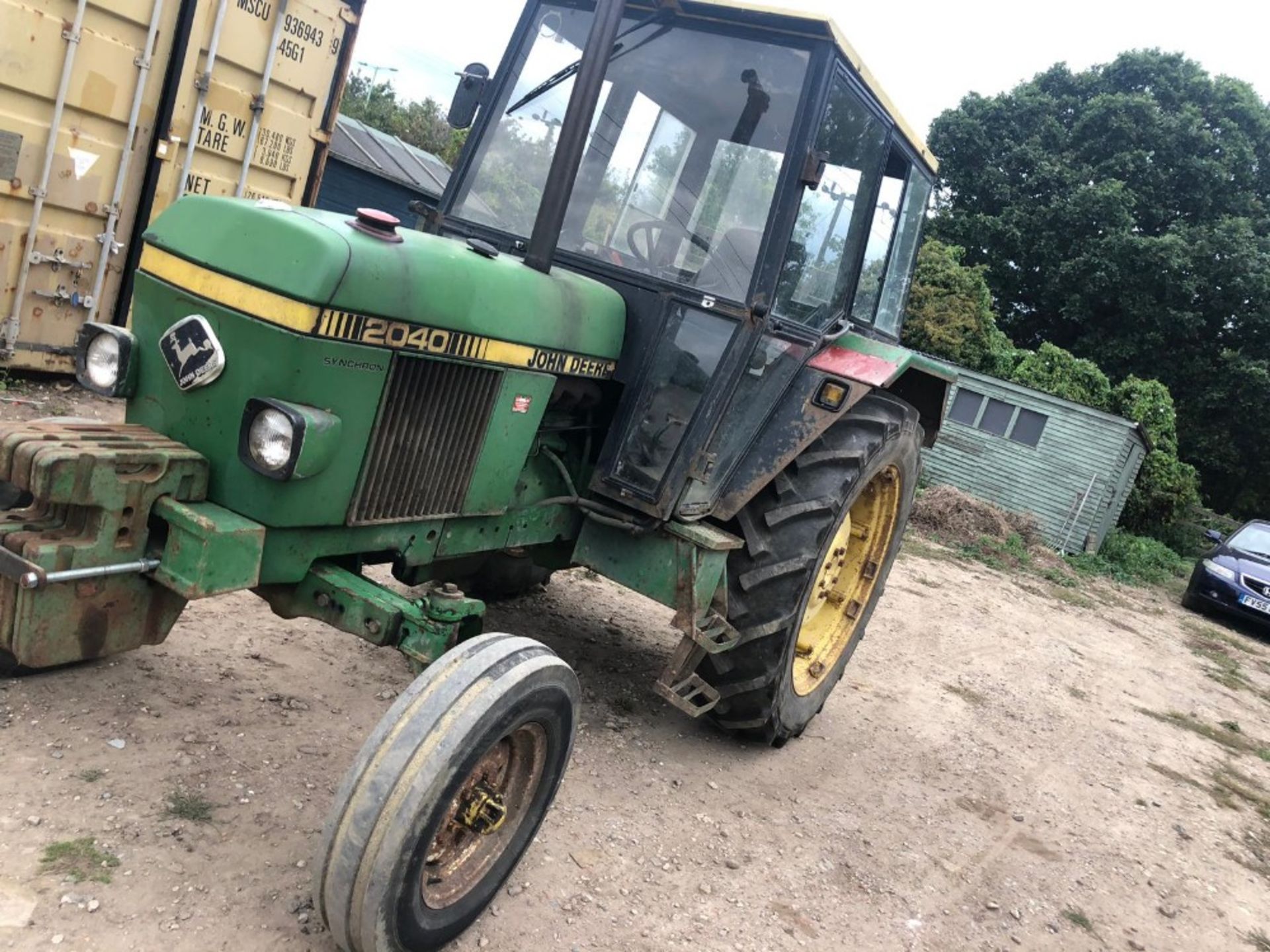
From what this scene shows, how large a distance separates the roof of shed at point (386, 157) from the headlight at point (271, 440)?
8.32m

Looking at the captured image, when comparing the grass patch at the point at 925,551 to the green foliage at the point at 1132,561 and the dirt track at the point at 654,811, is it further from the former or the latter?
the dirt track at the point at 654,811

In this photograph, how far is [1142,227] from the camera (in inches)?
976

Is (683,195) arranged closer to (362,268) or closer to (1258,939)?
(362,268)

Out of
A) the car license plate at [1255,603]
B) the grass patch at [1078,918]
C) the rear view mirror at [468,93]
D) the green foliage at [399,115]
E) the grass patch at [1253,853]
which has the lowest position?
the grass patch at [1078,918]

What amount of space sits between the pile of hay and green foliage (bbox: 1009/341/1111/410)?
810 cm

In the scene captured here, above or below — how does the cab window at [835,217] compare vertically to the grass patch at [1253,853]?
above

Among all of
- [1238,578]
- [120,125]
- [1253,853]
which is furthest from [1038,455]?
[120,125]

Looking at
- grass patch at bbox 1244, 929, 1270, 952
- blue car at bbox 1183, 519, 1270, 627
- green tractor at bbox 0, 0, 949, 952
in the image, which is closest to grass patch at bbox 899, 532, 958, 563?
blue car at bbox 1183, 519, 1270, 627

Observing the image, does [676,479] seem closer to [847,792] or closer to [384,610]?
[384,610]

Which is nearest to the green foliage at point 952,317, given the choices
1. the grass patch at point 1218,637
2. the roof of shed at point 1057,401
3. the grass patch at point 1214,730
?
the roof of shed at point 1057,401

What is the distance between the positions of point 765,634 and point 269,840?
6.11ft

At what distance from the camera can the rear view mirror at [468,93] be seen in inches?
146

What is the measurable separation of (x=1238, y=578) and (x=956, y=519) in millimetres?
3154

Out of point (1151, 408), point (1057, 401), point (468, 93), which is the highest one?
point (1151, 408)
